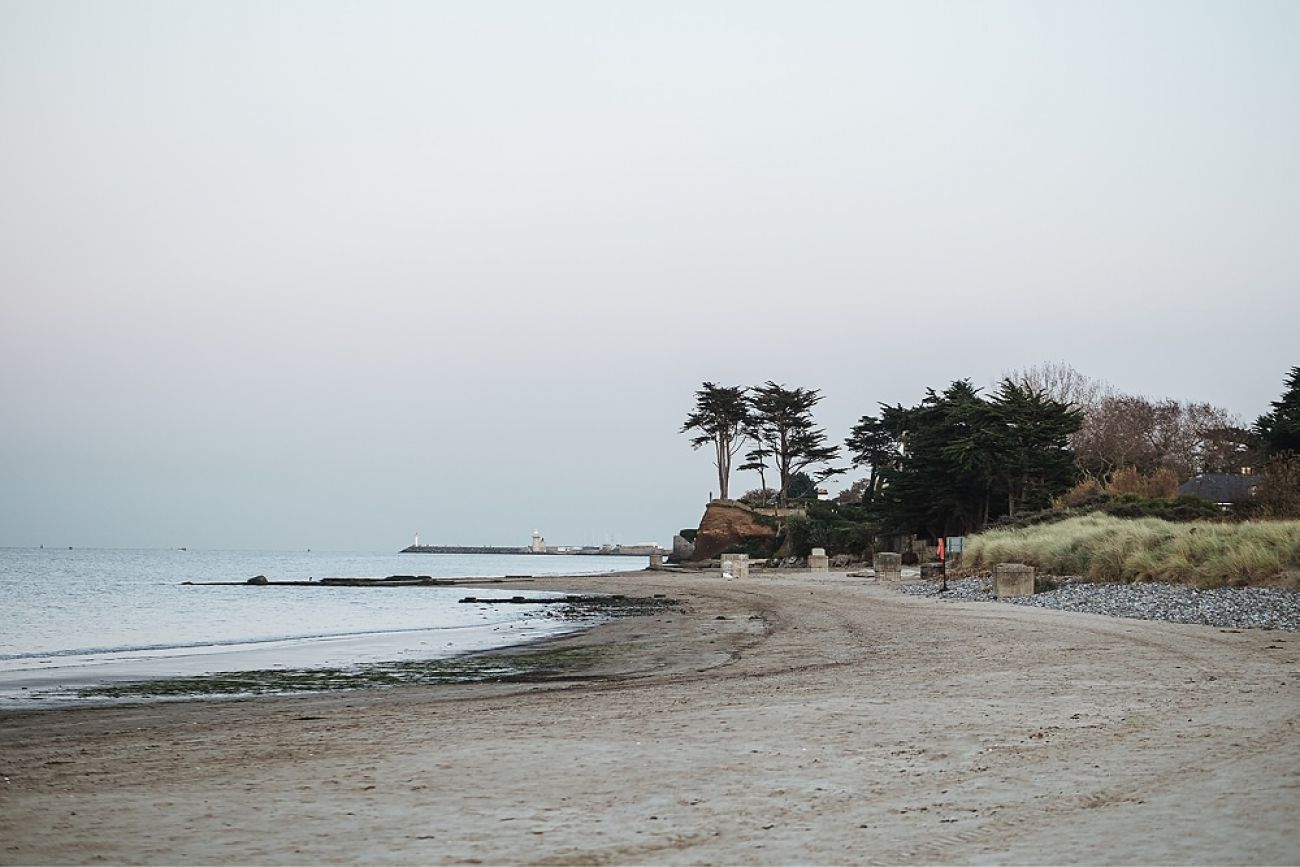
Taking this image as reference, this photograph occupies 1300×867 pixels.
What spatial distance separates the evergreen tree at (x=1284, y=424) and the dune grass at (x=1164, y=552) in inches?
807

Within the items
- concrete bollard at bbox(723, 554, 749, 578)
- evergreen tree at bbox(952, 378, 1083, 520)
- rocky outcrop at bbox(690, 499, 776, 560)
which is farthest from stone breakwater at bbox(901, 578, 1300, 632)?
rocky outcrop at bbox(690, 499, 776, 560)

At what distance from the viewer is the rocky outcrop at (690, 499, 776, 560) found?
74.4 metres

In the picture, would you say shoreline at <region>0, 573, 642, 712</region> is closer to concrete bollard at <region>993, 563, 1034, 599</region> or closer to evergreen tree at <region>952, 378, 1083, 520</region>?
concrete bollard at <region>993, 563, 1034, 599</region>

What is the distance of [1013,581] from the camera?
2708 cm

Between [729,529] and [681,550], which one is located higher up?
[729,529]

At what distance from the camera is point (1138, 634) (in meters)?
16.4

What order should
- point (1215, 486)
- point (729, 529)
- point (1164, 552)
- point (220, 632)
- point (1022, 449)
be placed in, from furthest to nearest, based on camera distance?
point (729, 529)
point (1215, 486)
point (1022, 449)
point (220, 632)
point (1164, 552)

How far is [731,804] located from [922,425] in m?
51.3

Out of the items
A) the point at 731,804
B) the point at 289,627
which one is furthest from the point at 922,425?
the point at 731,804

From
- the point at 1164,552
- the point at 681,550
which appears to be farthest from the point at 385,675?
the point at 681,550

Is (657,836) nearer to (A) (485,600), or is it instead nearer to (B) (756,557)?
(A) (485,600)

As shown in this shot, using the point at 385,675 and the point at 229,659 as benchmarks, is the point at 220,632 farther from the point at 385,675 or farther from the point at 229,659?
the point at 385,675

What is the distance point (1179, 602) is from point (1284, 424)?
3401cm

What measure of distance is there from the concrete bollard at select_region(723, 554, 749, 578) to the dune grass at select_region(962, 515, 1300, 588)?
19916 millimetres
